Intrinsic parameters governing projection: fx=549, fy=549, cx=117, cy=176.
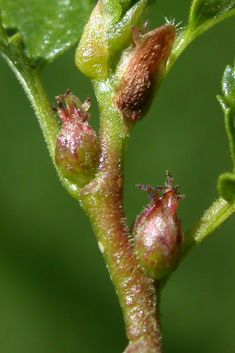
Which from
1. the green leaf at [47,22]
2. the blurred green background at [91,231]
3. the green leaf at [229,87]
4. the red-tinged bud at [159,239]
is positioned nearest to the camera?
the red-tinged bud at [159,239]

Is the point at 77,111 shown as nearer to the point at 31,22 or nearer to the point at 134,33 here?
the point at 134,33

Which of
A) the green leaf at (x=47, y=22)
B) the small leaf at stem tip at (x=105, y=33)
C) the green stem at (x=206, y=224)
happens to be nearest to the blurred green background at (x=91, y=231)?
the green leaf at (x=47, y=22)

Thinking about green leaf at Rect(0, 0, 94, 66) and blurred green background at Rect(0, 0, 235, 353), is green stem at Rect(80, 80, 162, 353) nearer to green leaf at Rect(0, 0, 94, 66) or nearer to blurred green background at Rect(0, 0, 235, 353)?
green leaf at Rect(0, 0, 94, 66)

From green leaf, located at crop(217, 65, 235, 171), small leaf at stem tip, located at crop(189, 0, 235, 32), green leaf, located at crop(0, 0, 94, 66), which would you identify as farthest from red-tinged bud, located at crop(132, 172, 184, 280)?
green leaf, located at crop(0, 0, 94, 66)

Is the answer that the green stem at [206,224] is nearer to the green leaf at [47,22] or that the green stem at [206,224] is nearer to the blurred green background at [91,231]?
the green leaf at [47,22]

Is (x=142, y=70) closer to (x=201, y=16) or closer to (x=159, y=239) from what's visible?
(x=201, y=16)

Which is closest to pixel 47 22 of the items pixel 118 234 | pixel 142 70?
pixel 142 70
